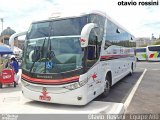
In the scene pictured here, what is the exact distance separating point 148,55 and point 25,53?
33.2 m

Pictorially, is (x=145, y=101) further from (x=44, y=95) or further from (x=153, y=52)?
(x=153, y=52)

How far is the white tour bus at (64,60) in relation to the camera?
6945mm

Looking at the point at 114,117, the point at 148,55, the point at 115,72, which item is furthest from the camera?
the point at 148,55

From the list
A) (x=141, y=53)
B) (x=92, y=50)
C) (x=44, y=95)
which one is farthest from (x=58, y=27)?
(x=141, y=53)

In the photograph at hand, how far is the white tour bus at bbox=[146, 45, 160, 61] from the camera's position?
36950 millimetres

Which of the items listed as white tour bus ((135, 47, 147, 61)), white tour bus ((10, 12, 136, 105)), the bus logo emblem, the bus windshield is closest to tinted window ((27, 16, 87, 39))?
white tour bus ((10, 12, 136, 105))

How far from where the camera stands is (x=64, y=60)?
708cm

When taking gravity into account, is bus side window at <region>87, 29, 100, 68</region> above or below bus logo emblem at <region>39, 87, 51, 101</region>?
above

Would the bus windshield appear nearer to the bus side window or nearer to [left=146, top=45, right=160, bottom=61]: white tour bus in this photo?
the bus side window

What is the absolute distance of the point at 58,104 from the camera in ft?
25.4

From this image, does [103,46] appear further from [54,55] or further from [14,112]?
[14,112]

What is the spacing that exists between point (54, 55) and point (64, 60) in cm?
39

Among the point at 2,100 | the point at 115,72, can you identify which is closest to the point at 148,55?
the point at 115,72

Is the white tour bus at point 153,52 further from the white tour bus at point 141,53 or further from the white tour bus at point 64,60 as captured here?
the white tour bus at point 64,60
